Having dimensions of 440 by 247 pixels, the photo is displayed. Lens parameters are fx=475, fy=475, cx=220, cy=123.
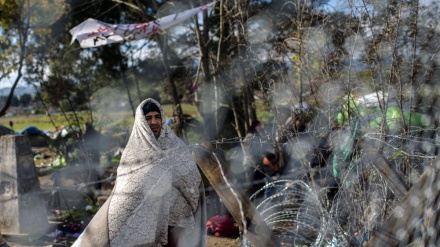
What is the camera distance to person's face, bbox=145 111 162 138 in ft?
10.7

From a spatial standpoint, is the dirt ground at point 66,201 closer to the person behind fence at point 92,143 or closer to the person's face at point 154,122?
the person behind fence at point 92,143

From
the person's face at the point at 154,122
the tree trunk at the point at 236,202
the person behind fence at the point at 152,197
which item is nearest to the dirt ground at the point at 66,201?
the person behind fence at the point at 152,197

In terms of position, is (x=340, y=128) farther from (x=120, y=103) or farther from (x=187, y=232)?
(x=120, y=103)

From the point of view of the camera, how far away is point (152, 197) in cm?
305

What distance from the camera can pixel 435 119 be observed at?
4.18m

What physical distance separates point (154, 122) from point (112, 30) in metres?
4.33

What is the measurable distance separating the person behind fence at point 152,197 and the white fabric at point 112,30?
426 centimetres

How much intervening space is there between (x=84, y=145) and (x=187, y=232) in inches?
221

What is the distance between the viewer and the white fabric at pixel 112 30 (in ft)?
23.6

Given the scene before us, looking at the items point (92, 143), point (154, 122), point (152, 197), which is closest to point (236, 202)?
point (152, 197)

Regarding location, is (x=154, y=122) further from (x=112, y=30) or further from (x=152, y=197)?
(x=112, y=30)

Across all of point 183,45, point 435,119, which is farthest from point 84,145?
point 435,119

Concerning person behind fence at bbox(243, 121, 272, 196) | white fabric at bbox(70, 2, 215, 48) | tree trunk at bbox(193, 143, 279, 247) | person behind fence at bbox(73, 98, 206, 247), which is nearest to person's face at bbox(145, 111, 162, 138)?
person behind fence at bbox(73, 98, 206, 247)

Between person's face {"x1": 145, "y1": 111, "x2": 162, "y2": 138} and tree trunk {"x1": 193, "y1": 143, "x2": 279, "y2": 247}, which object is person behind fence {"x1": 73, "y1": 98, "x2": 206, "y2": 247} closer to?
person's face {"x1": 145, "y1": 111, "x2": 162, "y2": 138}
